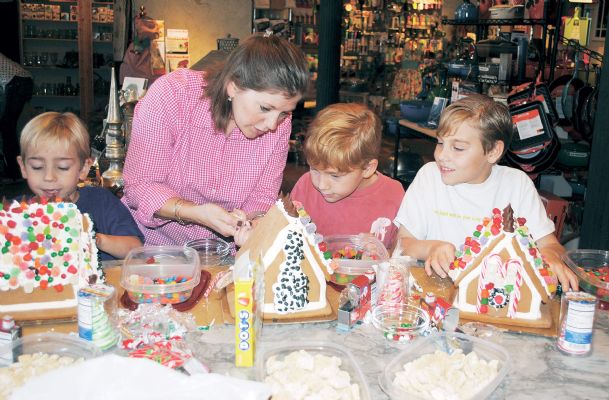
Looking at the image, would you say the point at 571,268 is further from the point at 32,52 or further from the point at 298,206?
the point at 32,52

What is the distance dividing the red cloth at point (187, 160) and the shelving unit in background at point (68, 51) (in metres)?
6.93

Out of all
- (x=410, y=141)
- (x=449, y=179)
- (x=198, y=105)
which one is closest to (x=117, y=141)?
(x=198, y=105)

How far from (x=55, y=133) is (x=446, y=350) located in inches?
55.7

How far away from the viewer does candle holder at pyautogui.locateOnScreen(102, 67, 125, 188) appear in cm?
293

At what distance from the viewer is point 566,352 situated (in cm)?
150

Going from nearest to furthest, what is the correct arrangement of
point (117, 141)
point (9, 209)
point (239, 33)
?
point (9, 209) → point (117, 141) → point (239, 33)

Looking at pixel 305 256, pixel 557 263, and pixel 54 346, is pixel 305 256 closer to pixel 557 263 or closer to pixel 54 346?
pixel 54 346

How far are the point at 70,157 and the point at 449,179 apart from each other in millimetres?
1318

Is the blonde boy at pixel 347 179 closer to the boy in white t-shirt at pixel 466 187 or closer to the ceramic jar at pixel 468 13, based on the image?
the boy in white t-shirt at pixel 466 187

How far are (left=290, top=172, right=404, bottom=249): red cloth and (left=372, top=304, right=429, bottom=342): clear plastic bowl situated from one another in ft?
2.59

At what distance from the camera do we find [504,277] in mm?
1657

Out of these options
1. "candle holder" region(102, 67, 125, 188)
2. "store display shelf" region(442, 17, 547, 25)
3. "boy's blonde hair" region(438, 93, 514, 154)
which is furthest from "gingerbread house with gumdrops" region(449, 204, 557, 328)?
"store display shelf" region(442, 17, 547, 25)

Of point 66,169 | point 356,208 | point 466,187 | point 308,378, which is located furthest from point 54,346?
point 466,187

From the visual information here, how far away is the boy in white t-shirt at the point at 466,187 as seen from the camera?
220cm
